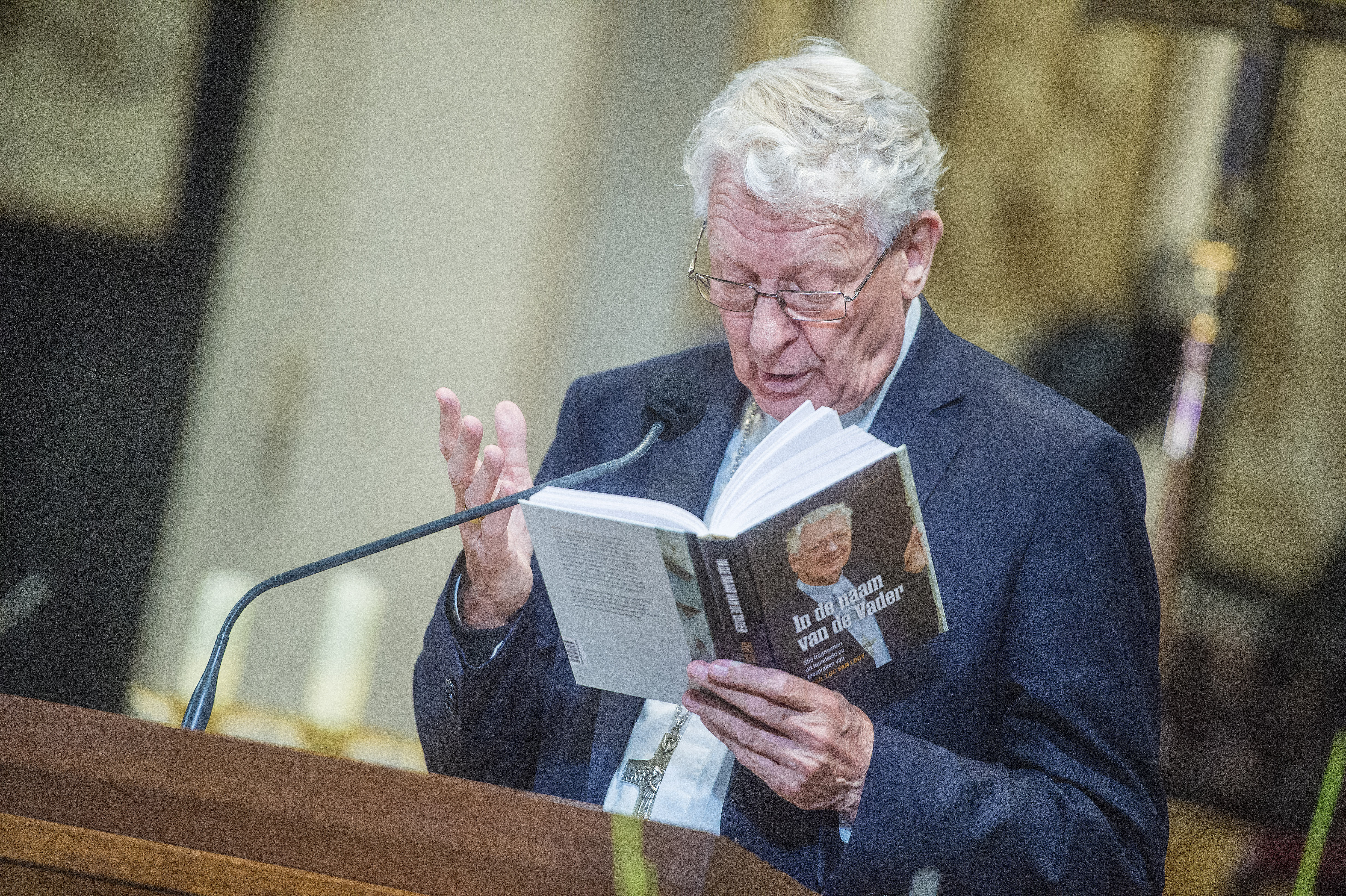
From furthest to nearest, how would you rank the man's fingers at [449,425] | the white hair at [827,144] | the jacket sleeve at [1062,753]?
the white hair at [827,144]
the man's fingers at [449,425]
the jacket sleeve at [1062,753]

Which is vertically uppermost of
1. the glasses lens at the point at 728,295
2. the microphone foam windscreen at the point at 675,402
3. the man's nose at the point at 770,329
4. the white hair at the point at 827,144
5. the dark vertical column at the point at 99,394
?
the white hair at the point at 827,144

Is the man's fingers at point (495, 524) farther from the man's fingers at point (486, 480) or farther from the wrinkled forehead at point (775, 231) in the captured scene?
the wrinkled forehead at point (775, 231)

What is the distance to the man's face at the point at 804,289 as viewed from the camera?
1.67m

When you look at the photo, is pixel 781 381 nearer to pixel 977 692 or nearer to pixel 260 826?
→ pixel 977 692

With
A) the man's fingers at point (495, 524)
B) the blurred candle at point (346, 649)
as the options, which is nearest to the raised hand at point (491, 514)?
the man's fingers at point (495, 524)

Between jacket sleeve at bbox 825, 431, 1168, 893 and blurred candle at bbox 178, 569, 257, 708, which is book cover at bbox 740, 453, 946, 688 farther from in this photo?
blurred candle at bbox 178, 569, 257, 708

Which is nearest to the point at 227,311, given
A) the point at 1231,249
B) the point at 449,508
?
the point at 449,508

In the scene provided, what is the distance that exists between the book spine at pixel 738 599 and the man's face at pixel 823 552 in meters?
0.06

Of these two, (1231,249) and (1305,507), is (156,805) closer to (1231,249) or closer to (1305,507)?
(1231,249)

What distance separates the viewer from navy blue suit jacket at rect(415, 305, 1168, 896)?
144cm

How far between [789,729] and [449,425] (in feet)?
1.93

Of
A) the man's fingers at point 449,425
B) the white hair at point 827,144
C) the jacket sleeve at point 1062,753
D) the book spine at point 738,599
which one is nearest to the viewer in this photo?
the book spine at point 738,599

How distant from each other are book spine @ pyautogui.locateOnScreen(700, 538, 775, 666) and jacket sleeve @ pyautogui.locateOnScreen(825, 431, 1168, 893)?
21cm

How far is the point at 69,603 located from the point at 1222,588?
4266 mm
